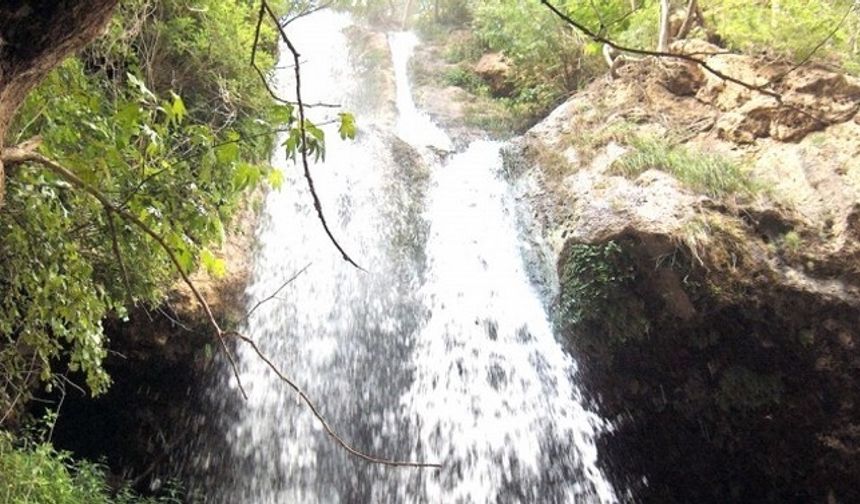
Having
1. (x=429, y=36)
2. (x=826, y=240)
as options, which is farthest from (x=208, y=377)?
(x=429, y=36)

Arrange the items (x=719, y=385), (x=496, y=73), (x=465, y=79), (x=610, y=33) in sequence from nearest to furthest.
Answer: (x=719, y=385) → (x=610, y=33) → (x=496, y=73) → (x=465, y=79)

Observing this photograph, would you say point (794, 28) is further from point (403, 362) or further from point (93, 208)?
point (93, 208)

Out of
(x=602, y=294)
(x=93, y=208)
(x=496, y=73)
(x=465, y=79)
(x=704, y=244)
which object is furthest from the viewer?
(x=465, y=79)

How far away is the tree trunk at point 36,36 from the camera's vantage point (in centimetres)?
125

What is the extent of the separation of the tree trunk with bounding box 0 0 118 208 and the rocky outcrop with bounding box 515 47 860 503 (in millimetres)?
4640

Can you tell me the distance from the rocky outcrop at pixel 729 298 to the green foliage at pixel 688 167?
19 millimetres

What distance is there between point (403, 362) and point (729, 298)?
3062 mm

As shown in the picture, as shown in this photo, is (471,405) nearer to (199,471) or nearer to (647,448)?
(647,448)

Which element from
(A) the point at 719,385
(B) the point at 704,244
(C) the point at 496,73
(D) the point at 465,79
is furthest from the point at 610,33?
(D) the point at 465,79

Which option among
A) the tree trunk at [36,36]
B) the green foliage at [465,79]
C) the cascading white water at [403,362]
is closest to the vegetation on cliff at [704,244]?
the cascading white water at [403,362]

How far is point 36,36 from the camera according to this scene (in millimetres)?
1307

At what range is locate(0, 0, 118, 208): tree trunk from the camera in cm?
125

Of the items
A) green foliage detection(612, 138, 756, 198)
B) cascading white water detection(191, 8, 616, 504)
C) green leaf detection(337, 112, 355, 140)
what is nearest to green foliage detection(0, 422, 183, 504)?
cascading white water detection(191, 8, 616, 504)

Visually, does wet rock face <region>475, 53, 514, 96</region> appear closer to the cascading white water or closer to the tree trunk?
the cascading white water
